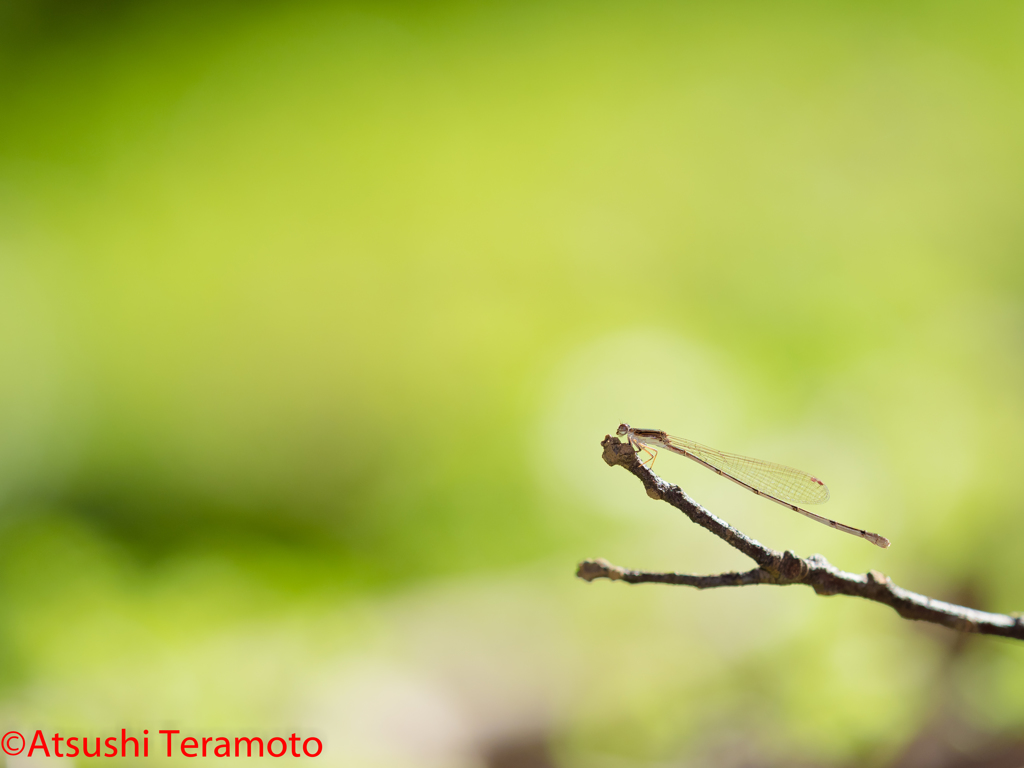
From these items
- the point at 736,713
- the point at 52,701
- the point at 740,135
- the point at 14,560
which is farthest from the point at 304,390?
Answer: the point at 740,135

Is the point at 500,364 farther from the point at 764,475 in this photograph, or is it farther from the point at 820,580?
the point at 820,580

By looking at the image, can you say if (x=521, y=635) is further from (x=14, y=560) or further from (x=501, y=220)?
(x=501, y=220)

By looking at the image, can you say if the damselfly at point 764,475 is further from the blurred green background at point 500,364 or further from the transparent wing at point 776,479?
the blurred green background at point 500,364

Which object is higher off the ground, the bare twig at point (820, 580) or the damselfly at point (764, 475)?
the damselfly at point (764, 475)

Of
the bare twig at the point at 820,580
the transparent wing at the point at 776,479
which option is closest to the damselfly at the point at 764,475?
the transparent wing at the point at 776,479

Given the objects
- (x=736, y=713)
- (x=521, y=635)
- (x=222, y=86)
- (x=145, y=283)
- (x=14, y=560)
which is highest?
(x=222, y=86)
